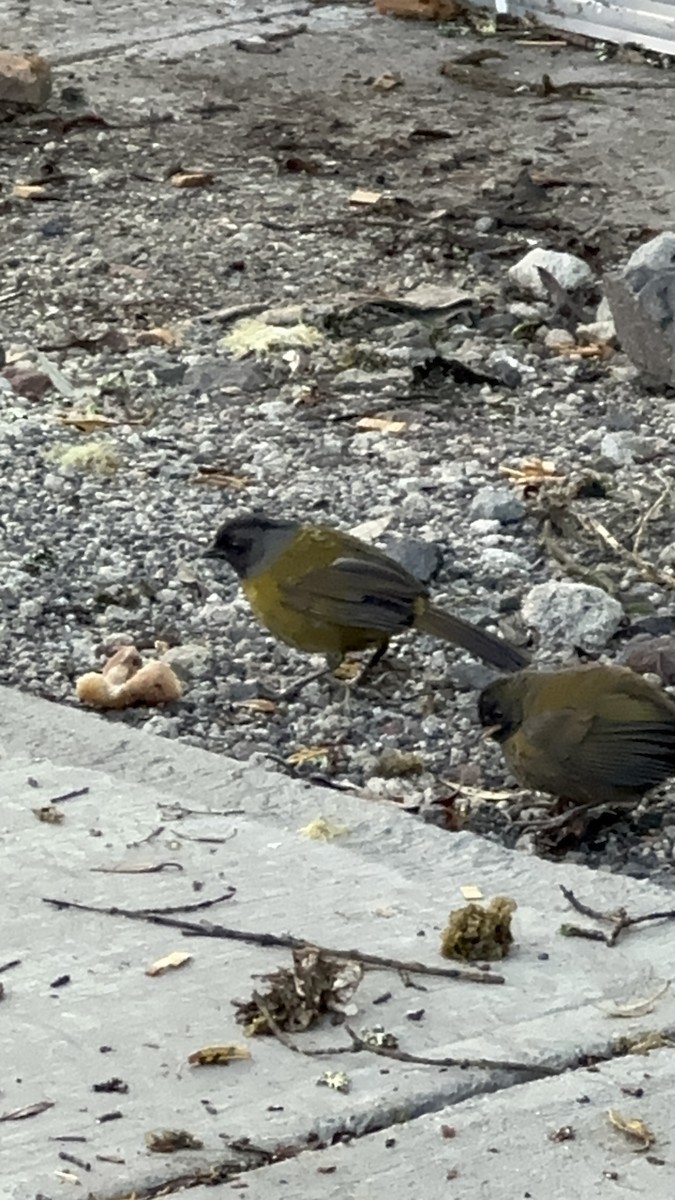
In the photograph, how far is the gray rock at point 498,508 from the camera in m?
6.48

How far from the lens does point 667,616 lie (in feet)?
19.1

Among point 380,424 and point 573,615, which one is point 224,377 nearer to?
point 380,424

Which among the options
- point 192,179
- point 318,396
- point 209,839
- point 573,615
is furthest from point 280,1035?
point 192,179

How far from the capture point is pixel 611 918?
415 centimetres

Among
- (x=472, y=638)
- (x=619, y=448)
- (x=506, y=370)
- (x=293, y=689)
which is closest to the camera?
(x=472, y=638)

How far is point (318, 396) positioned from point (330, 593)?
2017 millimetres

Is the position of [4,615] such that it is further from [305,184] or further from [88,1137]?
[305,184]

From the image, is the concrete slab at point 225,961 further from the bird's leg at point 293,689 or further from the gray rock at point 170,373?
the gray rock at point 170,373

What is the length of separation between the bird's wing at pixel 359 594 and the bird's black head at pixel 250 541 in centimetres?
14

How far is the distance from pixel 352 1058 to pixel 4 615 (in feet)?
8.22

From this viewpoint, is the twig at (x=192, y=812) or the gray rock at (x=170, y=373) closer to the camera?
the twig at (x=192, y=812)

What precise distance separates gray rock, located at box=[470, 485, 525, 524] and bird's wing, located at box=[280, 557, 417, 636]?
869mm

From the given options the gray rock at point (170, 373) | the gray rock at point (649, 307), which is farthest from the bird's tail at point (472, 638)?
the gray rock at point (170, 373)

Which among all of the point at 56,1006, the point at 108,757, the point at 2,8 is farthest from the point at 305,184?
the point at 56,1006
